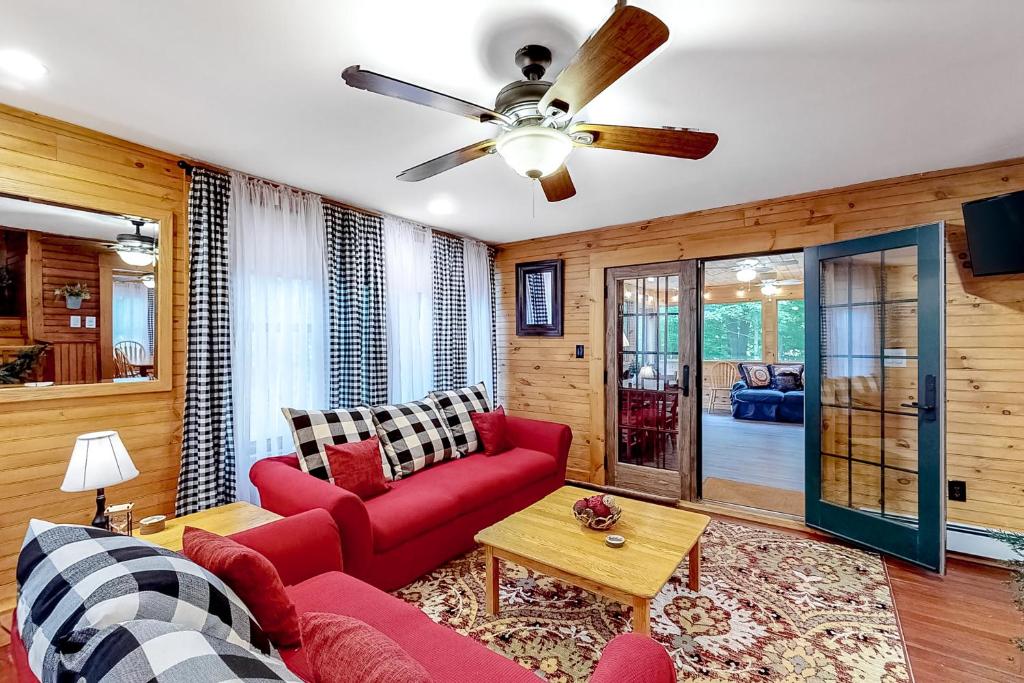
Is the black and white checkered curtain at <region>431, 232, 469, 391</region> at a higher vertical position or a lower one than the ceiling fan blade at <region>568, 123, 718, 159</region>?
lower

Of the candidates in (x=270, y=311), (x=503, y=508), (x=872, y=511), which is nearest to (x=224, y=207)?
(x=270, y=311)

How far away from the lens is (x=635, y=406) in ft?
14.0

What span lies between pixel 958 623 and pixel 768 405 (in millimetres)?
5798

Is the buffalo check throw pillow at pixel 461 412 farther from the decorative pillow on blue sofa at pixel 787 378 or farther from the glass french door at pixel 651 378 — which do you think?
the decorative pillow on blue sofa at pixel 787 378

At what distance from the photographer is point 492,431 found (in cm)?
367

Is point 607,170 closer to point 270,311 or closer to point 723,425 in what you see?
point 270,311

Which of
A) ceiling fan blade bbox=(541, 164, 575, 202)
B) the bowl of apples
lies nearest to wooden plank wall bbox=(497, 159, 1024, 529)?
ceiling fan blade bbox=(541, 164, 575, 202)

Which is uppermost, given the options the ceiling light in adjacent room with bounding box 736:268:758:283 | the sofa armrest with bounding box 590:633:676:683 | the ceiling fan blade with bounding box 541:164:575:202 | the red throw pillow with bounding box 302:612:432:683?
the ceiling light in adjacent room with bounding box 736:268:758:283

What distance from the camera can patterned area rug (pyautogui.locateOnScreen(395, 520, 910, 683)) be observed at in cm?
196

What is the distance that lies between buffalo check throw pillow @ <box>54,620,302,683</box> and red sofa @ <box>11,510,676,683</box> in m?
0.45

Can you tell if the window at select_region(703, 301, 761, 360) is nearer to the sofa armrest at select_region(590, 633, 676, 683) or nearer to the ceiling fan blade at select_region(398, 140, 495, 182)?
the ceiling fan blade at select_region(398, 140, 495, 182)

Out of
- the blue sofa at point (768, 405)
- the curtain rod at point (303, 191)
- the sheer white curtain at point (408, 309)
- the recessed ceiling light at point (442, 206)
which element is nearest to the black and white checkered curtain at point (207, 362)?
the curtain rod at point (303, 191)

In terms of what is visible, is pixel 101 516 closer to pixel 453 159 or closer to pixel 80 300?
pixel 80 300

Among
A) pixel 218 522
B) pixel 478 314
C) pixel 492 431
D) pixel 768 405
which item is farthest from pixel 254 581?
pixel 768 405
